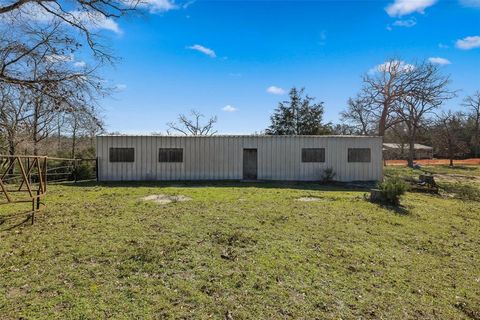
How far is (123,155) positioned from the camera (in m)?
14.5

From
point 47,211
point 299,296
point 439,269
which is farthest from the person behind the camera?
point 47,211

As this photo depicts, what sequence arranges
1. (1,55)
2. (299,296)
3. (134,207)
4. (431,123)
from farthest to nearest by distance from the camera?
(431,123)
(134,207)
(1,55)
(299,296)

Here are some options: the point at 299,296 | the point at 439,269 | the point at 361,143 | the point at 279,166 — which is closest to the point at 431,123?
the point at 361,143

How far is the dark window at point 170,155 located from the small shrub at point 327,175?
7.15m

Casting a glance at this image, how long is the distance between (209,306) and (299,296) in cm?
107

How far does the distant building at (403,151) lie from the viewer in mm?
41344

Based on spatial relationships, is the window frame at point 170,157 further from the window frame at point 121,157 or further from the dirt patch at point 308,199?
the dirt patch at point 308,199

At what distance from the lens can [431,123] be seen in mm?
28406

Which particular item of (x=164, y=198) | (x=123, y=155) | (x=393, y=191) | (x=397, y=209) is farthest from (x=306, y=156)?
(x=123, y=155)

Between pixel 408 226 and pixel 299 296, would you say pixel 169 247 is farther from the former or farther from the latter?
pixel 408 226

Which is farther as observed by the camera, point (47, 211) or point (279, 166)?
point (279, 166)

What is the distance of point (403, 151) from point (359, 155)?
102ft

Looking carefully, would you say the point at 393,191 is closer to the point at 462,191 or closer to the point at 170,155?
the point at 462,191

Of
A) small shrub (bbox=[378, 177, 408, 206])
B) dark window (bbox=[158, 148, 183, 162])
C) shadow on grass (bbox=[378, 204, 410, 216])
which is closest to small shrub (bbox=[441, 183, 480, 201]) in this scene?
small shrub (bbox=[378, 177, 408, 206])
